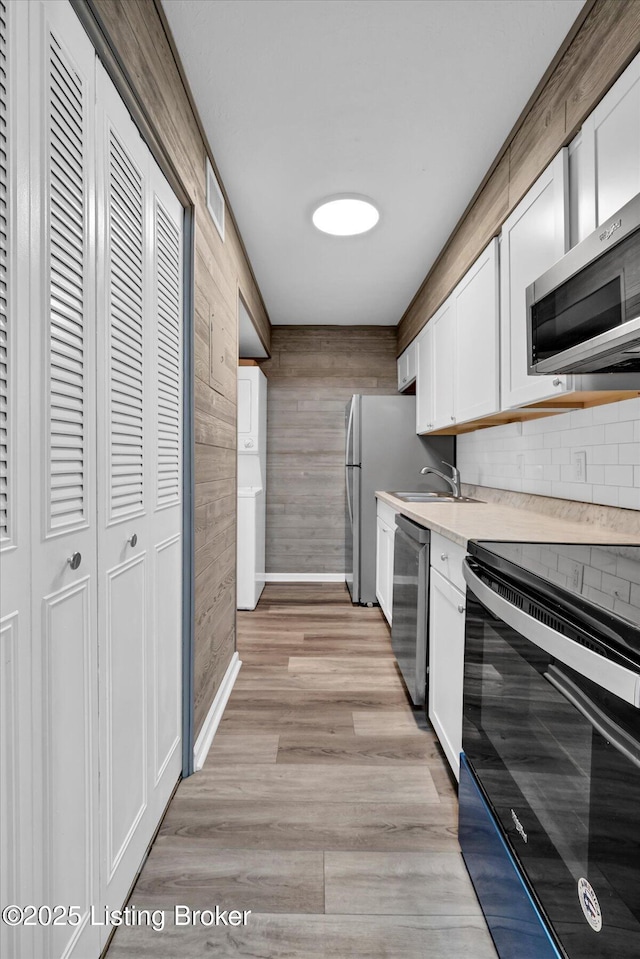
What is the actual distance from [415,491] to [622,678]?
3.53m

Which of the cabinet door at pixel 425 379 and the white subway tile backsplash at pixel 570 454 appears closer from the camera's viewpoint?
the white subway tile backsplash at pixel 570 454

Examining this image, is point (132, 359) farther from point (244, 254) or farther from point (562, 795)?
point (244, 254)

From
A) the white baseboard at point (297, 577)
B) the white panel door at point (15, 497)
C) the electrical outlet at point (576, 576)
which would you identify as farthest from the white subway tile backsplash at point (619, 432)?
the white baseboard at point (297, 577)

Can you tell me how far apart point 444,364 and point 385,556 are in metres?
1.34

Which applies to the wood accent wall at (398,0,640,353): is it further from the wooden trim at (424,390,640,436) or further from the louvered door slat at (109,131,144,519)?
the louvered door slat at (109,131,144,519)

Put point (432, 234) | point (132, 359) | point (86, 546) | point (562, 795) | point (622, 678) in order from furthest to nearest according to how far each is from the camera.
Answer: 1. point (432, 234)
2. point (132, 359)
3. point (86, 546)
4. point (562, 795)
5. point (622, 678)

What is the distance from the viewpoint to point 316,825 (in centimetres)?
165

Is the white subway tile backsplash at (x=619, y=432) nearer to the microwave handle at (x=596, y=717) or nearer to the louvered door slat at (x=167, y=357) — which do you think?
the microwave handle at (x=596, y=717)

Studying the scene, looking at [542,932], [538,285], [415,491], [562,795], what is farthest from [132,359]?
[415,491]

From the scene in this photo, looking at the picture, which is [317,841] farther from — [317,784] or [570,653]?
[570,653]

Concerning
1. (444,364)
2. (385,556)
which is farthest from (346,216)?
(385,556)

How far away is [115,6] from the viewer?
117 cm

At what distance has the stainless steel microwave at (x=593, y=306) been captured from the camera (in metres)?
1.18

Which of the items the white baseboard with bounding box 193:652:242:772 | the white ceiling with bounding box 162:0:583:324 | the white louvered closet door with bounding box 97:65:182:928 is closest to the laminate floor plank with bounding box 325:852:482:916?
the white louvered closet door with bounding box 97:65:182:928
